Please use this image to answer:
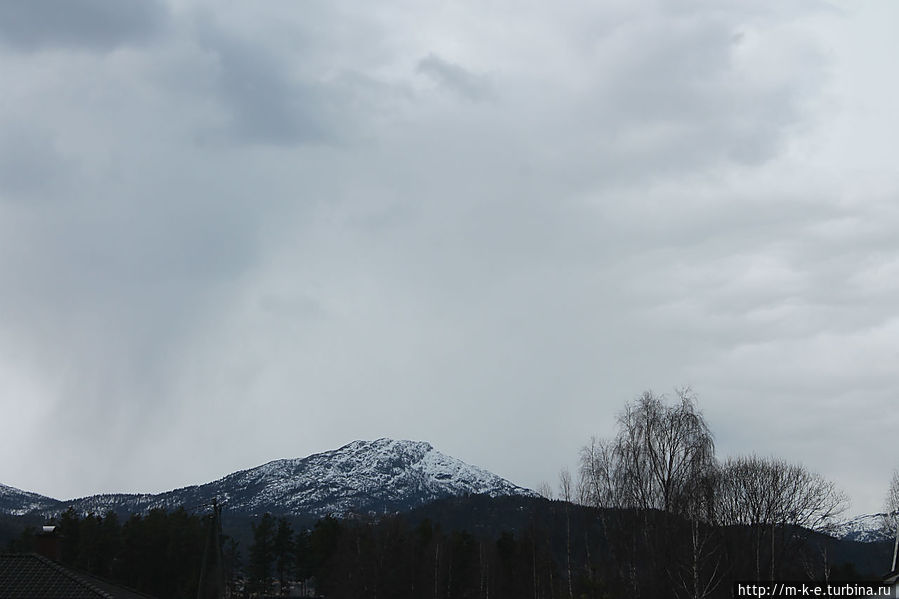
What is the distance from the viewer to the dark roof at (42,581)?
138ft

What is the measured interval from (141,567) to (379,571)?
2141 cm

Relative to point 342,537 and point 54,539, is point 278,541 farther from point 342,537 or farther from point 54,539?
point 54,539

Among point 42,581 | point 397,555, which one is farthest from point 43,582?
point 397,555

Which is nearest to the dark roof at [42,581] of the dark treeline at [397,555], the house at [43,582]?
the house at [43,582]

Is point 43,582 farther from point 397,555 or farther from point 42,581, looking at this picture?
point 397,555

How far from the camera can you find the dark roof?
42.2 meters

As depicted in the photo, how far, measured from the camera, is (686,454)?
56000 millimetres

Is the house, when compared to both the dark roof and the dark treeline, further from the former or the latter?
the dark treeline

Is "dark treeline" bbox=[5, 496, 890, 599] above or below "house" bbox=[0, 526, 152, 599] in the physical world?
above

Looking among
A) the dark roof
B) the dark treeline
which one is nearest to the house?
the dark roof

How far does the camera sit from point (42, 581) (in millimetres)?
43062

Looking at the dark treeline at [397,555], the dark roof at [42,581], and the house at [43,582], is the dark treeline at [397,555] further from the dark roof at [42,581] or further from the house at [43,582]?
the dark roof at [42,581]

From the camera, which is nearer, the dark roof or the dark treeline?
the dark roof

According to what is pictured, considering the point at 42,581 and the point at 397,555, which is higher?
the point at 397,555
